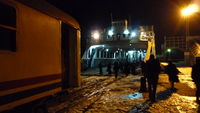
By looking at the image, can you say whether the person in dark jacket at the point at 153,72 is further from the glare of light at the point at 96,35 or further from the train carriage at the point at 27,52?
the glare of light at the point at 96,35

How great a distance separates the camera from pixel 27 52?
16.1ft

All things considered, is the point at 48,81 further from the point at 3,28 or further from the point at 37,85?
the point at 3,28

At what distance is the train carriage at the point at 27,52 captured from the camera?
4.23 metres

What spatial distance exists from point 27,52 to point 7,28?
0.75 metres

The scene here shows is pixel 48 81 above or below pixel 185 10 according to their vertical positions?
below

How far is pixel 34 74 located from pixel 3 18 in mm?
1466

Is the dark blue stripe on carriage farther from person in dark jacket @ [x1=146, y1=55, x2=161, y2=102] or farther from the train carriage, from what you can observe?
person in dark jacket @ [x1=146, y1=55, x2=161, y2=102]

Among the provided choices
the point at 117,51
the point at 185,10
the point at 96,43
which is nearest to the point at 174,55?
the point at 117,51

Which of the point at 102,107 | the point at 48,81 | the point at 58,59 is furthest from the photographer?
the point at 102,107

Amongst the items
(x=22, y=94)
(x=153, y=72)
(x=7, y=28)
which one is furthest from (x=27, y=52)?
(x=153, y=72)

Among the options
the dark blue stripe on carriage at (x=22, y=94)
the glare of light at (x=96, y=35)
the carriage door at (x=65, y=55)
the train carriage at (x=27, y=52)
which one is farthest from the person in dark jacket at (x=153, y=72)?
the glare of light at (x=96, y=35)

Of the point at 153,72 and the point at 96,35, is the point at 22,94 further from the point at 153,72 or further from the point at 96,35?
the point at 96,35

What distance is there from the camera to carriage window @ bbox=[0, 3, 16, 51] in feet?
14.1

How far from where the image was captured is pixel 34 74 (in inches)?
203
